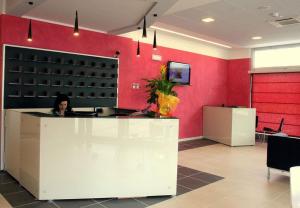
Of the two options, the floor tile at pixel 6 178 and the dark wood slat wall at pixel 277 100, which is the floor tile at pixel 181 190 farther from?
the dark wood slat wall at pixel 277 100

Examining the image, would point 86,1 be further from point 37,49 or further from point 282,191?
point 282,191

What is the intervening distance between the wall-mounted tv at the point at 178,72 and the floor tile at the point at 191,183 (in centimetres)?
336

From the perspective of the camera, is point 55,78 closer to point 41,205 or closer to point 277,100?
point 41,205

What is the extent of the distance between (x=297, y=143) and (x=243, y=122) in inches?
126

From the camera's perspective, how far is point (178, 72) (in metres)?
7.54

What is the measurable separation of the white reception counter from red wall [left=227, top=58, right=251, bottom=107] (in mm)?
5986

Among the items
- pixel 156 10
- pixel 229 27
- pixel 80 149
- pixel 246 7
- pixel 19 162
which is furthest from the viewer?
pixel 229 27

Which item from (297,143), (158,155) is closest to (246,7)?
(297,143)

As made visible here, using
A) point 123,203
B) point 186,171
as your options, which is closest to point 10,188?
point 123,203

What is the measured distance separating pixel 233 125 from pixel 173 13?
3.76 m

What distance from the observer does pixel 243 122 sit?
7520 mm

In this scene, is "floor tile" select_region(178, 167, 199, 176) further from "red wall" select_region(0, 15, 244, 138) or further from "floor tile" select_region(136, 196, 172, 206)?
"red wall" select_region(0, 15, 244, 138)

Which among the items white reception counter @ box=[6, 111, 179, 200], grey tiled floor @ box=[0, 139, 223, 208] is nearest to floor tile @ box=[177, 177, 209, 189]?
grey tiled floor @ box=[0, 139, 223, 208]

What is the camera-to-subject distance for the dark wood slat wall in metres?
7.83
